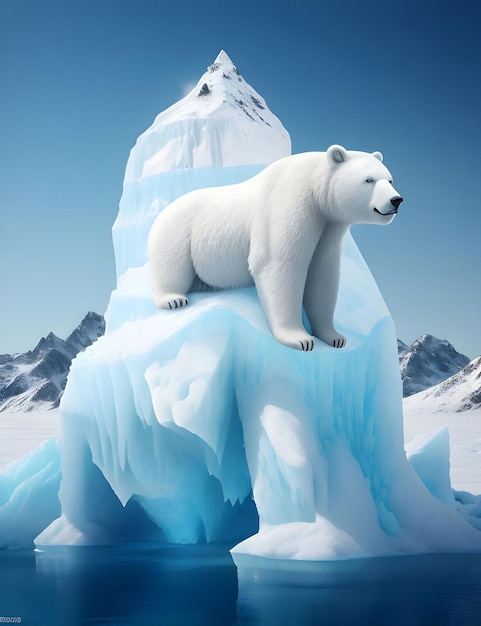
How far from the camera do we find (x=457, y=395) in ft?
152

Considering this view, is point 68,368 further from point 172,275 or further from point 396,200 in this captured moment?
point 396,200

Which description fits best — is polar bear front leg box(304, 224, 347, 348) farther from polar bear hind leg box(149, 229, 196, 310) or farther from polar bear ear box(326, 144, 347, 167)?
polar bear hind leg box(149, 229, 196, 310)

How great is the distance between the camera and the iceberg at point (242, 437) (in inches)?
265

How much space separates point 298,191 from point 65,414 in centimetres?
329

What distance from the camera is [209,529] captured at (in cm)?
821

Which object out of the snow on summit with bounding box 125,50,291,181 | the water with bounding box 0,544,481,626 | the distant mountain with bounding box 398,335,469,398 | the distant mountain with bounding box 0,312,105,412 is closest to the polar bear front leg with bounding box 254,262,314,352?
the water with bounding box 0,544,481,626

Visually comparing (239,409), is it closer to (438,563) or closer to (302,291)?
(302,291)

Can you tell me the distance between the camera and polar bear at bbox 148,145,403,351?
22.4 feet

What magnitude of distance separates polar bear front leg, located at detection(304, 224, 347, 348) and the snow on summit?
2645 mm

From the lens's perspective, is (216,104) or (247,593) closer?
(247,593)

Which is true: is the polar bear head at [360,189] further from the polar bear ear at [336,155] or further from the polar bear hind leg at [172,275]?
the polar bear hind leg at [172,275]

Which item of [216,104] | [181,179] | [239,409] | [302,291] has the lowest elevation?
[239,409]

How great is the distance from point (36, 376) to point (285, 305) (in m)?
60.1

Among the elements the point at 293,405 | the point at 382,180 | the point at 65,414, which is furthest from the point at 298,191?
the point at 65,414
